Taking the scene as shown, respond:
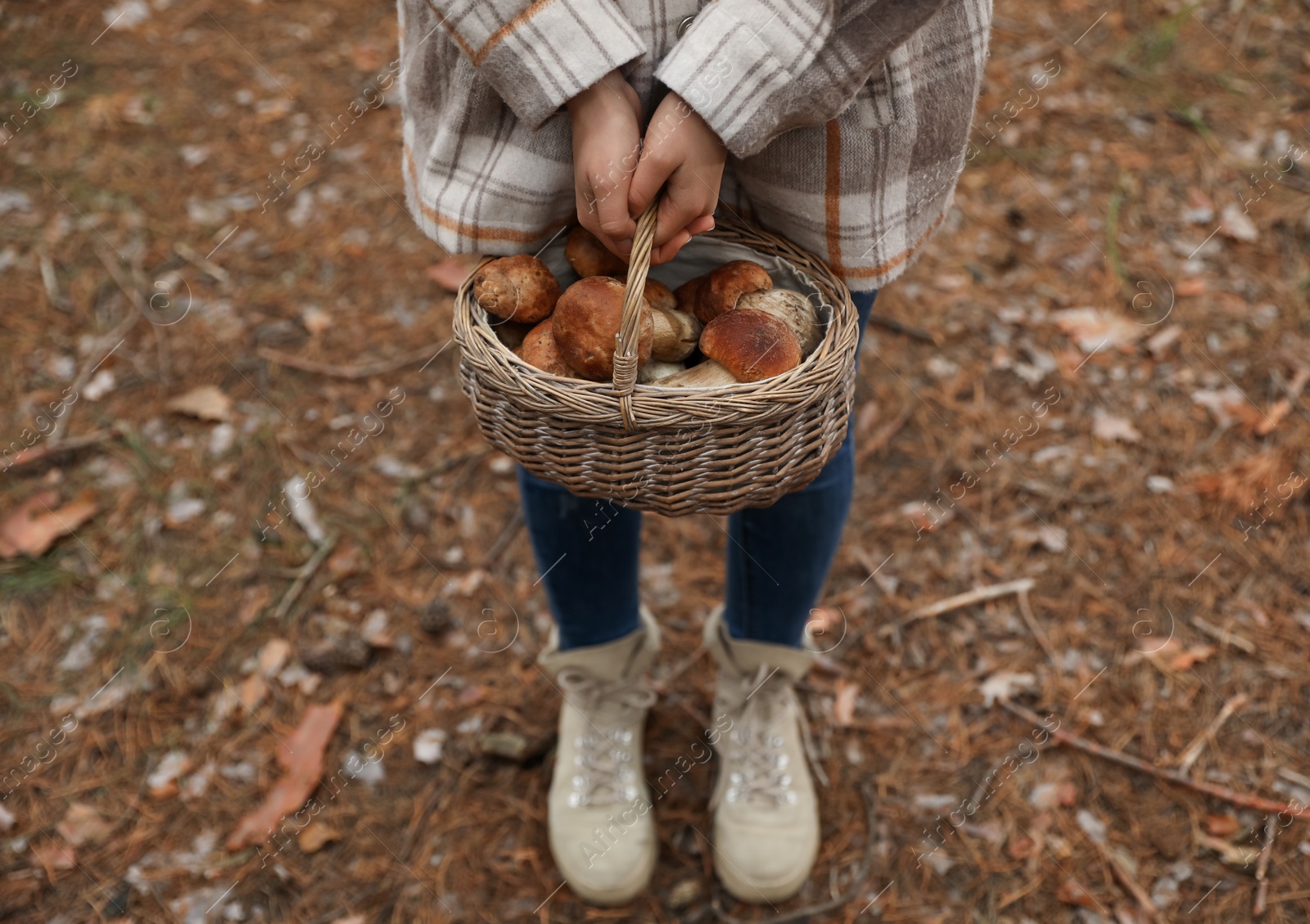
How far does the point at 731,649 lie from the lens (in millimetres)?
2102

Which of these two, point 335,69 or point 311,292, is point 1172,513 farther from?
point 335,69

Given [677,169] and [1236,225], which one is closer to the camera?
[677,169]

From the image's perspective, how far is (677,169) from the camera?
1229mm

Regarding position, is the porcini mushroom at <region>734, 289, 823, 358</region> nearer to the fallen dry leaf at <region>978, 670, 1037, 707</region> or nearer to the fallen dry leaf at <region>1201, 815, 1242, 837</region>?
the fallen dry leaf at <region>978, 670, 1037, 707</region>

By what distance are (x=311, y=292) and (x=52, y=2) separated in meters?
2.67

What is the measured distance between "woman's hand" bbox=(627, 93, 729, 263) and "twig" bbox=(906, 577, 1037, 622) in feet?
5.36

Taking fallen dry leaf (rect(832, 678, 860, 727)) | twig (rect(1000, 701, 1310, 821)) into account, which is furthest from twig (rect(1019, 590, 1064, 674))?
fallen dry leaf (rect(832, 678, 860, 727))

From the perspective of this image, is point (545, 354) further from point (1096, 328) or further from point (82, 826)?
point (1096, 328)

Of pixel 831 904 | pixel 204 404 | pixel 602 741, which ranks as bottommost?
pixel 831 904

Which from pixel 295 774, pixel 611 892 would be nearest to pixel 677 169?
pixel 611 892

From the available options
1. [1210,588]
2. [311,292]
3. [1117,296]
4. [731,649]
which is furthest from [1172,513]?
[311,292]

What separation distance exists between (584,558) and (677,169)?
2.87ft

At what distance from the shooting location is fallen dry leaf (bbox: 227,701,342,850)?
85.1 inches

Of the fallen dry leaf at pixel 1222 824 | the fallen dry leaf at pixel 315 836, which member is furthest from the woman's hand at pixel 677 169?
the fallen dry leaf at pixel 1222 824
